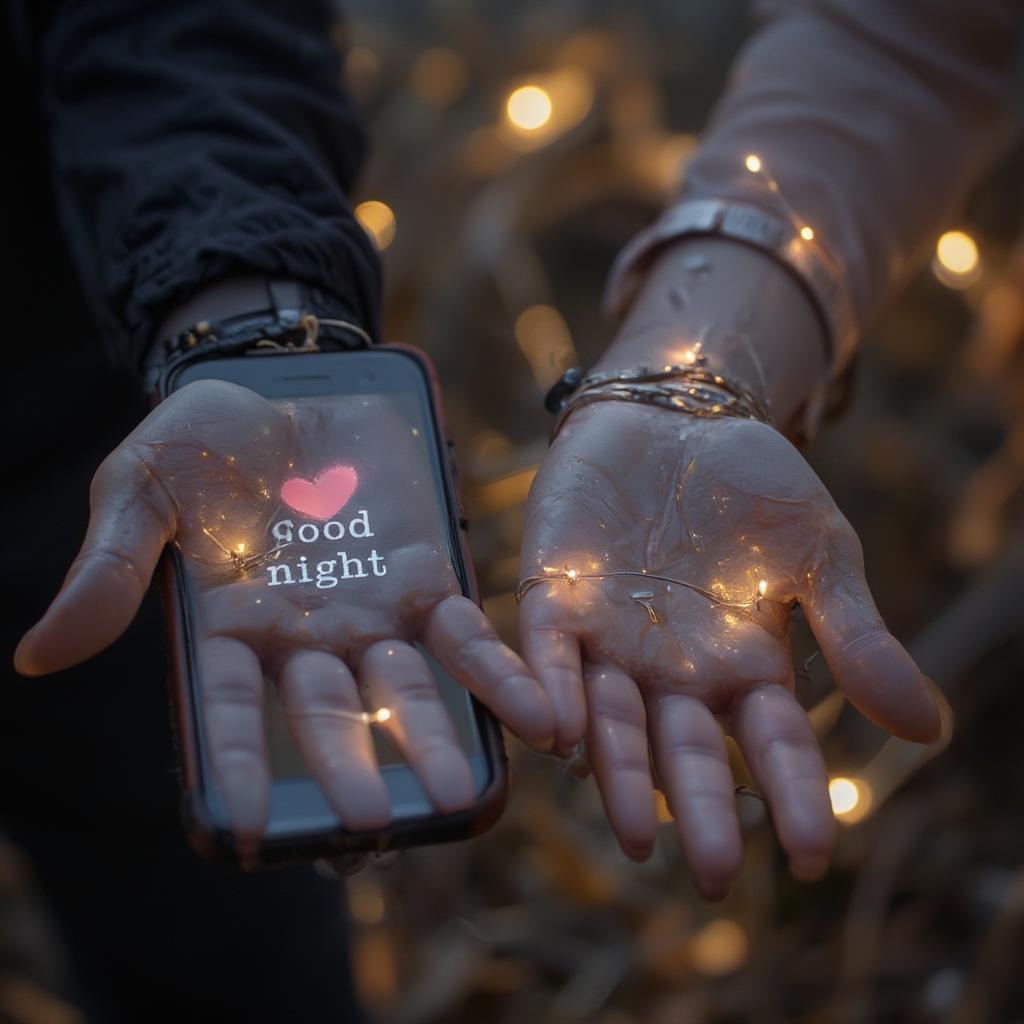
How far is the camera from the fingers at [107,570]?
47 cm

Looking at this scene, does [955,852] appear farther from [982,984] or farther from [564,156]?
[564,156]

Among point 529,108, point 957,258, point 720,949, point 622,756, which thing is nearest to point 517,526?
point 622,756

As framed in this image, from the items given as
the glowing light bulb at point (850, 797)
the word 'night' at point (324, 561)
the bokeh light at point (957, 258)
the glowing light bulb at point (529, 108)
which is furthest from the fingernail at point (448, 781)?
the glowing light bulb at point (529, 108)

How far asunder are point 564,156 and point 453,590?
101cm

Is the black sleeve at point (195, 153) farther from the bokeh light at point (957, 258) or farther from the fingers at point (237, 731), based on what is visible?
the bokeh light at point (957, 258)

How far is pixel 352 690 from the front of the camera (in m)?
0.50

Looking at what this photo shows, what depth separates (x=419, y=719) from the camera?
49 cm

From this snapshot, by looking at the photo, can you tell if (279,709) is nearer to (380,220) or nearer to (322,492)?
(322,492)

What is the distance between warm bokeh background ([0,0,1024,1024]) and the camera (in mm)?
1106

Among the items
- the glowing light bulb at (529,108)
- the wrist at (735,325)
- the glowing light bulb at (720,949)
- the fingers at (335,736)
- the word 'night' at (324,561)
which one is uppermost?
the glowing light bulb at (529,108)

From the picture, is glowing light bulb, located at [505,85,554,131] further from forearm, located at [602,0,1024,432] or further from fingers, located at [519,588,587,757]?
fingers, located at [519,588,587,757]

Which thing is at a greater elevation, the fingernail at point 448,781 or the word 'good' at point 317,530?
the word 'good' at point 317,530

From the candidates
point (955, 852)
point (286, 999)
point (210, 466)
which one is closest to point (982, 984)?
point (955, 852)

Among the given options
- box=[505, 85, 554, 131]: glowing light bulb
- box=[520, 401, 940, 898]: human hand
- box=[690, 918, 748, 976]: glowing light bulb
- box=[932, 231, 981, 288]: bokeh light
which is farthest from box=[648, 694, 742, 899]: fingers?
box=[505, 85, 554, 131]: glowing light bulb
